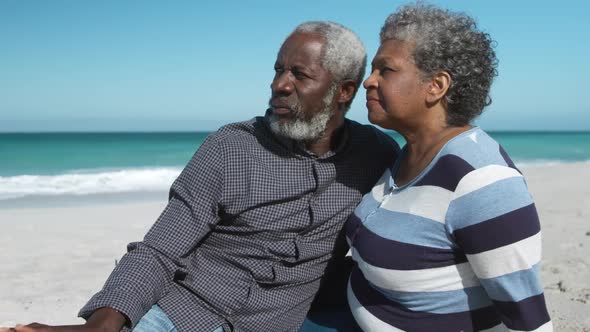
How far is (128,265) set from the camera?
2.33 metres

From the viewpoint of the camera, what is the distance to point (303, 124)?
108 inches

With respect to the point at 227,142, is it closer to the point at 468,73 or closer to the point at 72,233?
the point at 468,73

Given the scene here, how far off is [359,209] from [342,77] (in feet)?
2.20

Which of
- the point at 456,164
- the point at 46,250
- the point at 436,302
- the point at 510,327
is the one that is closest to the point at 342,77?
the point at 456,164

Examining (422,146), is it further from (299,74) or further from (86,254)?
(86,254)

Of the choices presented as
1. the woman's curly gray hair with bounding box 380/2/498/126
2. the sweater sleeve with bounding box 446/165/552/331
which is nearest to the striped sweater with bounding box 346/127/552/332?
the sweater sleeve with bounding box 446/165/552/331

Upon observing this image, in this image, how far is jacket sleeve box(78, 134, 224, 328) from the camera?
7.41ft

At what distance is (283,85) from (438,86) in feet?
2.40

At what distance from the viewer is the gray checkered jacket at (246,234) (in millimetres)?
2461

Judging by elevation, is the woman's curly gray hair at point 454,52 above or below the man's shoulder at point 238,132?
above

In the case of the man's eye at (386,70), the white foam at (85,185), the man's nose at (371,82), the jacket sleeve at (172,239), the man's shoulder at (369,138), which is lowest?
the white foam at (85,185)

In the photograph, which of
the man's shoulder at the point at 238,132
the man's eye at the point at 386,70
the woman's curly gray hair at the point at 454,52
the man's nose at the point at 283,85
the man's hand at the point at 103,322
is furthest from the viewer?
the man's nose at the point at 283,85

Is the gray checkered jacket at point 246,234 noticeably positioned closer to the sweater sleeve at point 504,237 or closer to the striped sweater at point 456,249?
the striped sweater at point 456,249

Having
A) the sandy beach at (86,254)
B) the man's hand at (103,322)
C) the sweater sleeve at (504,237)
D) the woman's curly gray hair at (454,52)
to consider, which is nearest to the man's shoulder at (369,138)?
the woman's curly gray hair at (454,52)
